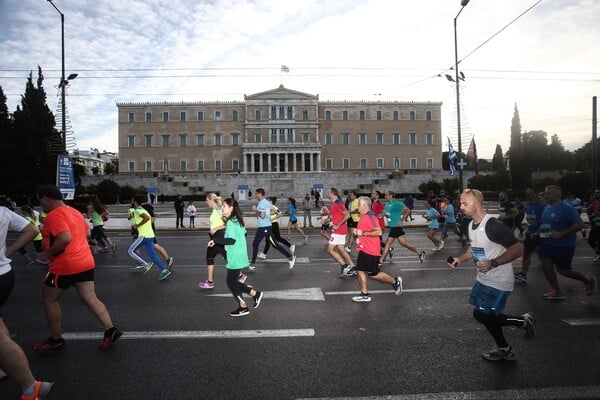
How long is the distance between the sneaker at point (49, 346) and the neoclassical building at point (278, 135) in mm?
66011

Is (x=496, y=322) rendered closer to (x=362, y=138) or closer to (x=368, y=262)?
(x=368, y=262)

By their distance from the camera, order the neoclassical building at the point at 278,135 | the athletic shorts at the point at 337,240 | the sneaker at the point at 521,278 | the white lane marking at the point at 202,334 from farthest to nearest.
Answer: the neoclassical building at the point at 278,135, the athletic shorts at the point at 337,240, the sneaker at the point at 521,278, the white lane marking at the point at 202,334

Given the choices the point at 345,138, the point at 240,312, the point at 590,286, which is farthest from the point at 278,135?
the point at 240,312

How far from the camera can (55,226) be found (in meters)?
4.50

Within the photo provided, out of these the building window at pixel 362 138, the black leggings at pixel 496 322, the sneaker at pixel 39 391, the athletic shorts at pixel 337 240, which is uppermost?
the building window at pixel 362 138

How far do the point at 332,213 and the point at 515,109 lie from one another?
77343mm

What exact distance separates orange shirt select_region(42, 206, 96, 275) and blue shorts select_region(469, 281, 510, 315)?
425 centimetres

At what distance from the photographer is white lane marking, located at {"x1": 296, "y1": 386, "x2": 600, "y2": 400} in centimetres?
363

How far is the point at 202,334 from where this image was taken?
5.32 metres

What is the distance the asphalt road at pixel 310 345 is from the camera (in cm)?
384

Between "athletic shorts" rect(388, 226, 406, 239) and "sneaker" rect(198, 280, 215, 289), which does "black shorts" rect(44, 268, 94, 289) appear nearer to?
"sneaker" rect(198, 280, 215, 289)

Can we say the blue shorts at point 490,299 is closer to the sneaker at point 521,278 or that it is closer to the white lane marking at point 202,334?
the white lane marking at point 202,334

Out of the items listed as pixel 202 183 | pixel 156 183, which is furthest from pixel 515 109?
pixel 156 183

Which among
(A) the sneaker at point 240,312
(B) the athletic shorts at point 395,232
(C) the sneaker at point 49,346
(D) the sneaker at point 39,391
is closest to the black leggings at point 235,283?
(A) the sneaker at point 240,312
